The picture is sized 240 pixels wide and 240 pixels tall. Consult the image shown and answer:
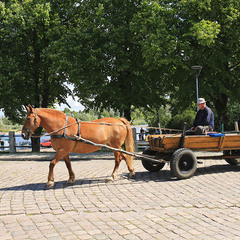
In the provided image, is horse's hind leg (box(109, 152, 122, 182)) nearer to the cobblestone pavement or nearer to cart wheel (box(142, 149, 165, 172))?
the cobblestone pavement

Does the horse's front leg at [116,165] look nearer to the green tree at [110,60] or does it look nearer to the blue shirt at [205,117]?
the blue shirt at [205,117]

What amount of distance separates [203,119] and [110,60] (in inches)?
437

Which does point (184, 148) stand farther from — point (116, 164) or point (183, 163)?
point (116, 164)

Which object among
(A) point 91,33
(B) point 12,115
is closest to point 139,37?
(A) point 91,33

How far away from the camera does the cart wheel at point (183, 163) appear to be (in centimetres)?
792

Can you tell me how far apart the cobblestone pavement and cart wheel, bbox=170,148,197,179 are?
8.0 inches

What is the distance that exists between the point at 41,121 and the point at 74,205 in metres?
2.56

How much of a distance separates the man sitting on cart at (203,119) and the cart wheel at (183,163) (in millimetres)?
831

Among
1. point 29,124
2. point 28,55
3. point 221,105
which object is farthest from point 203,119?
point 28,55

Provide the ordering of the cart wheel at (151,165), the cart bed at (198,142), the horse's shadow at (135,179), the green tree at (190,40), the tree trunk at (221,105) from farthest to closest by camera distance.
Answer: the tree trunk at (221,105), the green tree at (190,40), the cart wheel at (151,165), the cart bed at (198,142), the horse's shadow at (135,179)

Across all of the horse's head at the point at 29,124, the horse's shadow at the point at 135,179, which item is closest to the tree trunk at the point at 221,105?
the horse's shadow at the point at 135,179

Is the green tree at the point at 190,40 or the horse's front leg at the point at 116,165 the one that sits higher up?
the green tree at the point at 190,40

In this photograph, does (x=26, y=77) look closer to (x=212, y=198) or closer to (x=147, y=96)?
(x=147, y=96)

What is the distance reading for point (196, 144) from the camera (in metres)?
8.51
